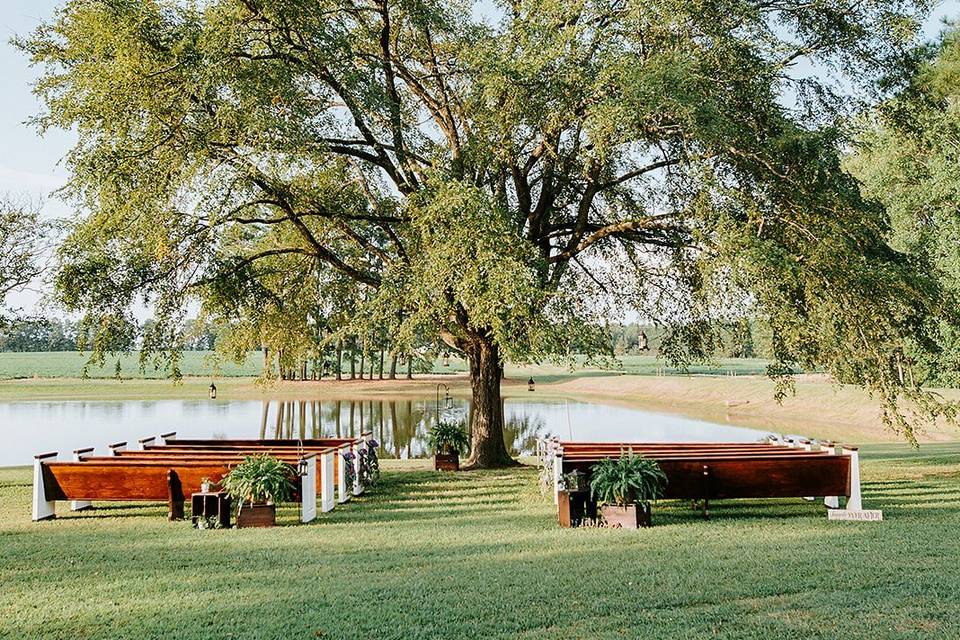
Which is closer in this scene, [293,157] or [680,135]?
[680,135]

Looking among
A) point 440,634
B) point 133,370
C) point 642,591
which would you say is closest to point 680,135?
point 642,591

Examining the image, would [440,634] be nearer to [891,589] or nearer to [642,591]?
[642,591]

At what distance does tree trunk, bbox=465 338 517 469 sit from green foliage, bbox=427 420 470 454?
0.91 feet

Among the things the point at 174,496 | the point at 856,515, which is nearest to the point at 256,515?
the point at 174,496

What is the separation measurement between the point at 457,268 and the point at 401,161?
3.62 meters

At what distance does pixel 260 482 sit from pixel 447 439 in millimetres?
6324

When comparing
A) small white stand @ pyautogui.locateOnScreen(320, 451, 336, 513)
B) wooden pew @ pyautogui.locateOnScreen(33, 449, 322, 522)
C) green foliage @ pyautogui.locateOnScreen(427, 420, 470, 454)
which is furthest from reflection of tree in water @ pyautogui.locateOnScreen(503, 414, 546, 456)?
wooden pew @ pyautogui.locateOnScreen(33, 449, 322, 522)

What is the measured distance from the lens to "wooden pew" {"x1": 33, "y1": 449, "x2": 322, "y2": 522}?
9.59m

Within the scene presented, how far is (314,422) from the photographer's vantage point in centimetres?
3309

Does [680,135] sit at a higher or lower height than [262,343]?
higher

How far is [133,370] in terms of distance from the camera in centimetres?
7075

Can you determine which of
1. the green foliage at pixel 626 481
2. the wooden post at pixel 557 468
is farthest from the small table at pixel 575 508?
the wooden post at pixel 557 468

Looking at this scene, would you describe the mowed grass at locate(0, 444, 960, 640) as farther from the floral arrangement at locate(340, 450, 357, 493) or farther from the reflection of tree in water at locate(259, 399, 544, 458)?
the reflection of tree in water at locate(259, 399, 544, 458)

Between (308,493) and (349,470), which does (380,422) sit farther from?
(308,493)
